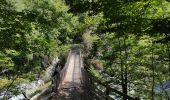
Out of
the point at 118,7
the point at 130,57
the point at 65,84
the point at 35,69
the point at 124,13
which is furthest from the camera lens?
the point at 35,69

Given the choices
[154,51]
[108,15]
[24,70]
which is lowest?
[24,70]

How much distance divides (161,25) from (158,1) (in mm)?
2727

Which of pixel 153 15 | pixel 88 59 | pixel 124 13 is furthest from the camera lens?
pixel 88 59

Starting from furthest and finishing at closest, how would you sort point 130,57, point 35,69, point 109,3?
point 35,69 → point 130,57 → point 109,3

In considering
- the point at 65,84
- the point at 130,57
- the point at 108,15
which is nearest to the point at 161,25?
the point at 108,15

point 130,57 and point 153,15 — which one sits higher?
point 153,15

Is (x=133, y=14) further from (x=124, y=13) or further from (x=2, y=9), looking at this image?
(x=2, y=9)

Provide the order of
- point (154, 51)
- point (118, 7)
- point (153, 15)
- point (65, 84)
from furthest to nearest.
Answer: point (154, 51)
point (65, 84)
point (153, 15)
point (118, 7)

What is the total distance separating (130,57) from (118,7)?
1282 centimetres

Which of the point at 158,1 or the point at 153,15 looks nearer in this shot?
the point at 158,1

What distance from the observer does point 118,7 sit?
10680mm

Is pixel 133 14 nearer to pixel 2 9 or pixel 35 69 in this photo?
pixel 2 9

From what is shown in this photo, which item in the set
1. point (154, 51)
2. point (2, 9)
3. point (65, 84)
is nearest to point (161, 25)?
point (2, 9)

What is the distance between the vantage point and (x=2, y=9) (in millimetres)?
11203
